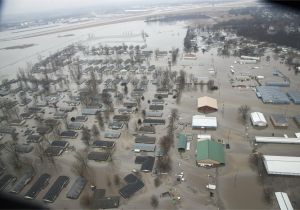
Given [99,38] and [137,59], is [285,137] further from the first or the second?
[99,38]

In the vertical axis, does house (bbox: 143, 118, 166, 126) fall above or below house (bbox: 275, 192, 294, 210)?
above

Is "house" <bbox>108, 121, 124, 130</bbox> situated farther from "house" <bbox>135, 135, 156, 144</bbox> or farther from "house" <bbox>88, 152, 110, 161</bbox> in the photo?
"house" <bbox>88, 152, 110, 161</bbox>

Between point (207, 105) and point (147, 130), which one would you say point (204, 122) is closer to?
point (207, 105)

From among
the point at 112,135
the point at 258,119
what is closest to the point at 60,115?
the point at 112,135

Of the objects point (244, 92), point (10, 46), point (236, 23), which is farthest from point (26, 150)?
point (236, 23)

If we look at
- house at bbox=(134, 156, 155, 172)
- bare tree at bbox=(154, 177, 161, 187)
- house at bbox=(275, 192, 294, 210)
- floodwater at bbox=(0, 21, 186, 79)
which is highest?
house at bbox=(134, 156, 155, 172)

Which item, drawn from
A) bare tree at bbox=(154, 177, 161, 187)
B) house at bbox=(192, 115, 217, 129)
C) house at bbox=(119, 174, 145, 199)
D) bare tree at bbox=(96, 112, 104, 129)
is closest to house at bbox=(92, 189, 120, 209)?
house at bbox=(119, 174, 145, 199)
